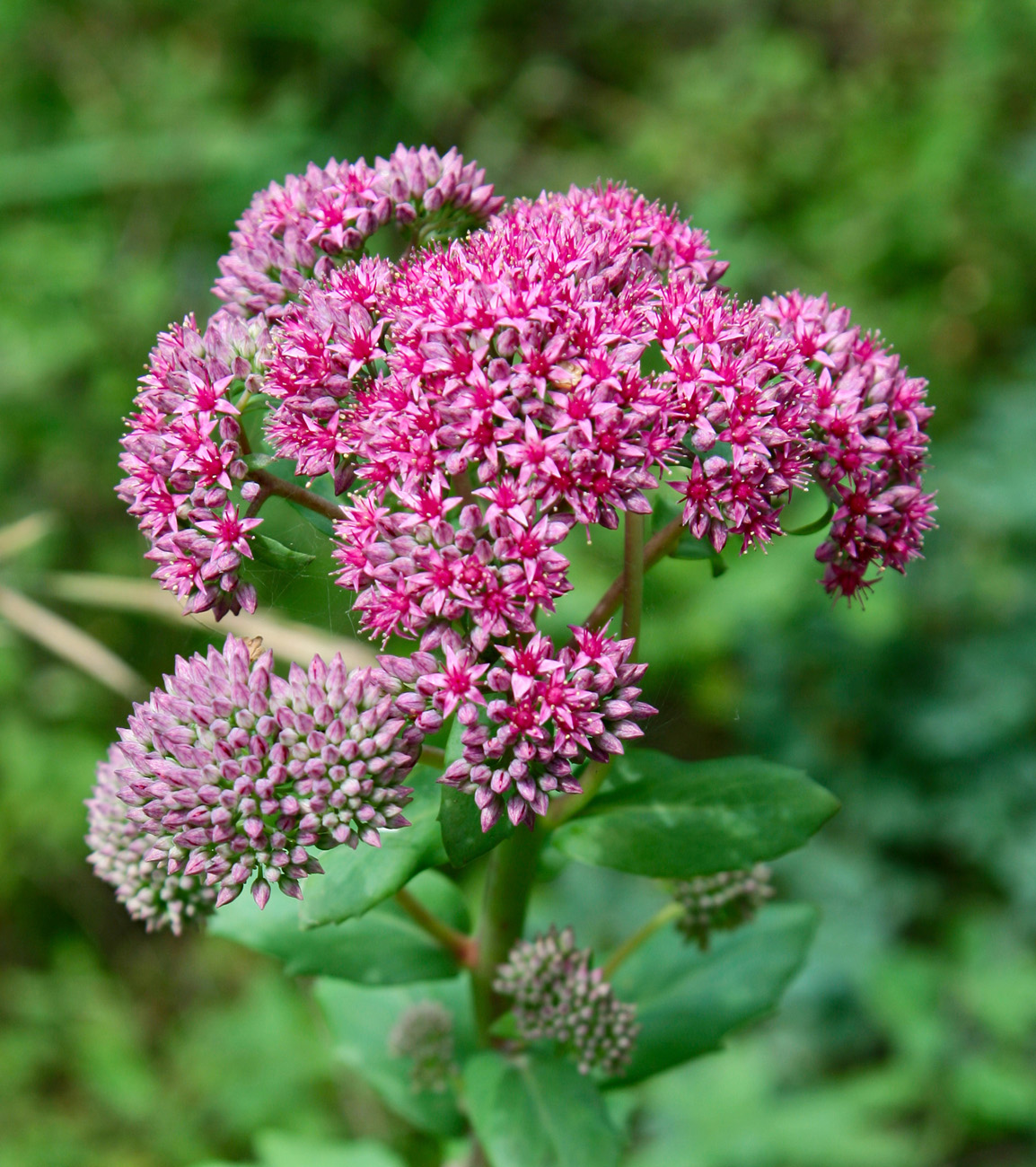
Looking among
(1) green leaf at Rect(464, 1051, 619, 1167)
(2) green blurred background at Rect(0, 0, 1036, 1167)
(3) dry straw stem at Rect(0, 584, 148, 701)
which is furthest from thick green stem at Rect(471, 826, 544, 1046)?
(3) dry straw stem at Rect(0, 584, 148, 701)

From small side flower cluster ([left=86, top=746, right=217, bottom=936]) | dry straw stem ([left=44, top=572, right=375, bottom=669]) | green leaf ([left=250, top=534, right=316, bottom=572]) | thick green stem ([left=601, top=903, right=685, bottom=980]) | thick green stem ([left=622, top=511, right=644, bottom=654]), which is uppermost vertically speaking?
dry straw stem ([left=44, top=572, right=375, bottom=669])

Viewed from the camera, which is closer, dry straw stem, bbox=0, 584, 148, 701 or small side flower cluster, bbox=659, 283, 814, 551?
small side flower cluster, bbox=659, 283, 814, 551

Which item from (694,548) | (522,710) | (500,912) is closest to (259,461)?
(522,710)

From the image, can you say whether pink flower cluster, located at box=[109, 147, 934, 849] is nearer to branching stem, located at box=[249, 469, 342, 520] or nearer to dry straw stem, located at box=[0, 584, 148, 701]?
branching stem, located at box=[249, 469, 342, 520]

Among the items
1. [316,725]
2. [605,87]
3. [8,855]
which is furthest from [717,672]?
[605,87]

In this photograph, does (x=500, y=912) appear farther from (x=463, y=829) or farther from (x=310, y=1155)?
(x=310, y=1155)

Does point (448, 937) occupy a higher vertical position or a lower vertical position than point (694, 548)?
lower

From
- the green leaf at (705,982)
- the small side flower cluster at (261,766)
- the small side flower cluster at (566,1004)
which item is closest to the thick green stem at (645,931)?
the green leaf at (705,982)
